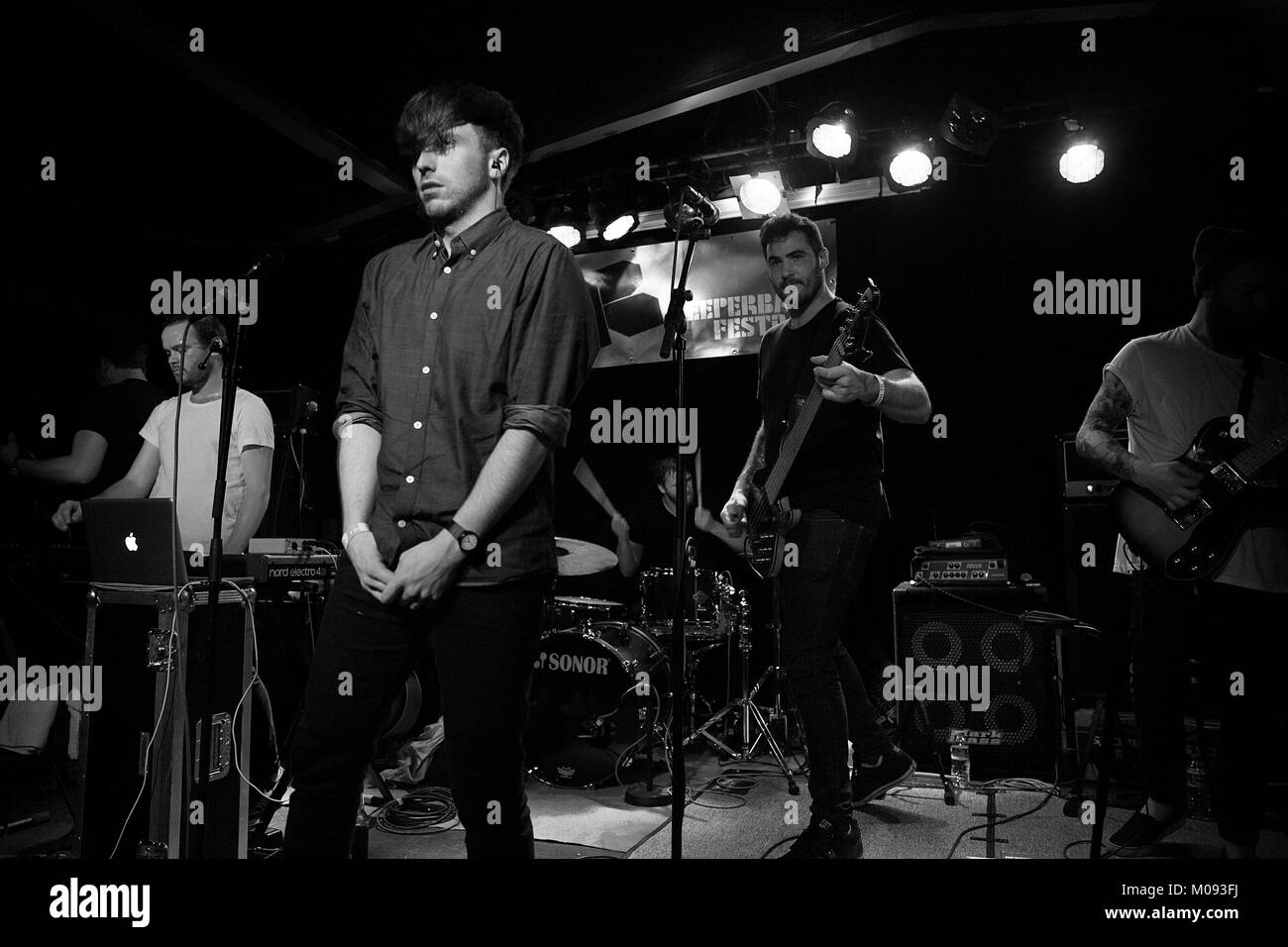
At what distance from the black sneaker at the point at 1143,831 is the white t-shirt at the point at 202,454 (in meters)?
3.35

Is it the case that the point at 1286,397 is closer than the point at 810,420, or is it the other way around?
the point at 1286,397

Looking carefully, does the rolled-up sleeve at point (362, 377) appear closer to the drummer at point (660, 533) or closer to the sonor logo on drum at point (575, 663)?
the sonor logo on drum at point (575, 663)

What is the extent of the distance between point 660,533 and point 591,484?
0.79m

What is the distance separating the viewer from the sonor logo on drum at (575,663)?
14.6 ft

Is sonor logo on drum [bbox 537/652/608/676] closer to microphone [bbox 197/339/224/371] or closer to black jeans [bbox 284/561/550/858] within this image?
microphone [bbox 197/339/224/371]

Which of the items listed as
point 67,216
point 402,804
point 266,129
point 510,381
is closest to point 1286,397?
point 510,381

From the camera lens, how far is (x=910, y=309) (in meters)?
5.70

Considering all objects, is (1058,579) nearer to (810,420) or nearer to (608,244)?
(810,420)

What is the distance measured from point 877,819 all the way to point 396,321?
3.03 m

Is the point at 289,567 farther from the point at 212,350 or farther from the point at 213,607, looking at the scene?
the point at 212,350

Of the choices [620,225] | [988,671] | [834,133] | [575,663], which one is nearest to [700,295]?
[620,225]

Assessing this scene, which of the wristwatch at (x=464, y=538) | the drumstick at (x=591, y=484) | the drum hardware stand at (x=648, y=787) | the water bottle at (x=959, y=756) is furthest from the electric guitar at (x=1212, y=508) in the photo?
the drumstick at (x=591, y=484)

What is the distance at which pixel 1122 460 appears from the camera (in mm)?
2832

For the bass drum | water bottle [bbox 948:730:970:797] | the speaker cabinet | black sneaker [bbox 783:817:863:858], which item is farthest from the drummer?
black sneaker [bbox 783:817:863:858]
